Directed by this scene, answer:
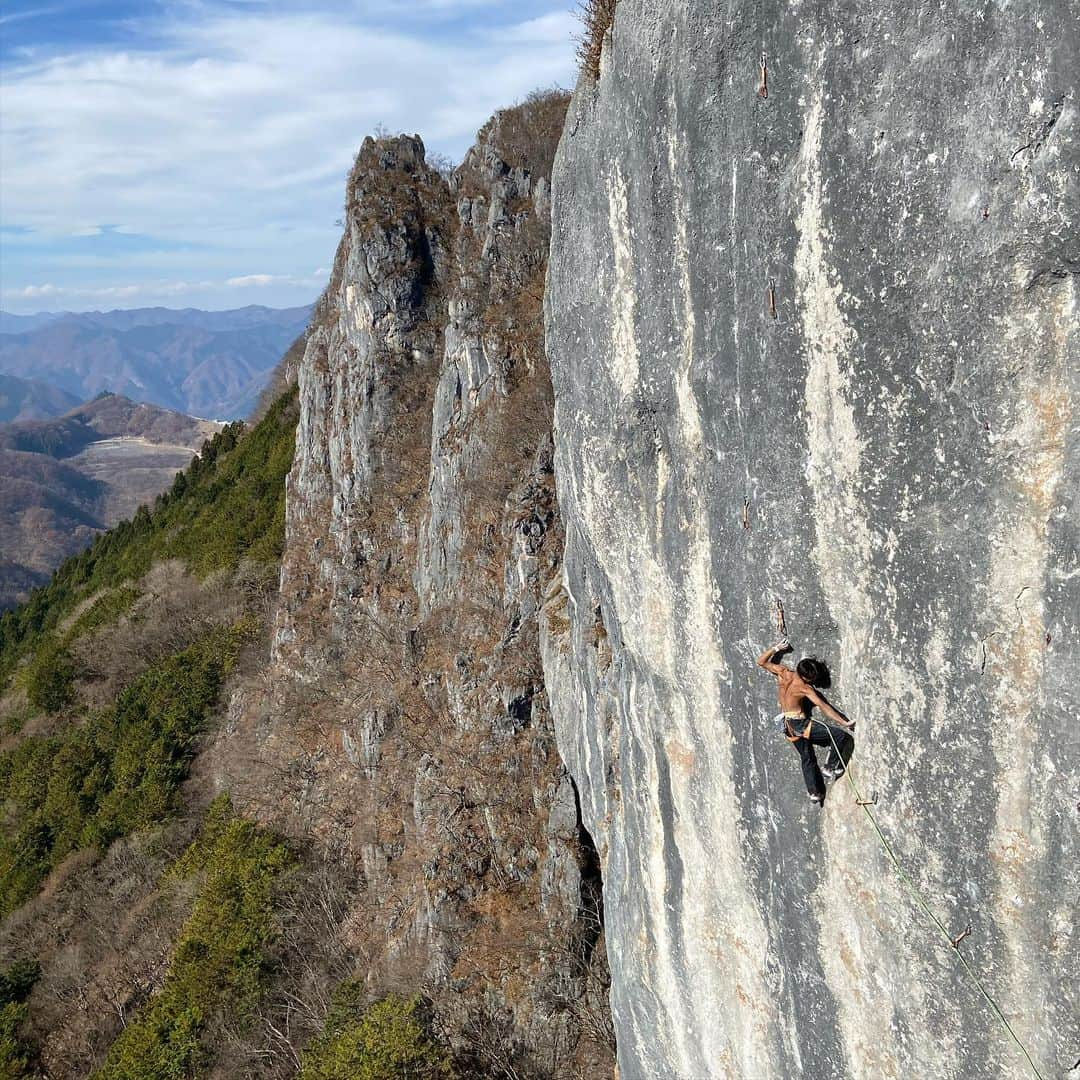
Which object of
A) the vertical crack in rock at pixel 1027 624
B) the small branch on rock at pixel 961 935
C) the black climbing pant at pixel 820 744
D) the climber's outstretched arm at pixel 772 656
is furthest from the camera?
the climber's outstretched arm at pixel 772 656

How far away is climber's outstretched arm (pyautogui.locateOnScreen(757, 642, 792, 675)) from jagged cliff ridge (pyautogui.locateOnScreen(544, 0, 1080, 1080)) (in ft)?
0.48

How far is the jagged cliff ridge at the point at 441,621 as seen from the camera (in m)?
15.1

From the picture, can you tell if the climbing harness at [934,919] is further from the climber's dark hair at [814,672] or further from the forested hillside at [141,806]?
the forested hillside at [141,806]

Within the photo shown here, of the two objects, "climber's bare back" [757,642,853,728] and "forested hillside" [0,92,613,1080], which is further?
"forested hillside" [0,92,613,1080]

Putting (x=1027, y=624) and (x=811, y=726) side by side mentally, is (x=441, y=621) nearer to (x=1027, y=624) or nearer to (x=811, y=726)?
(x=811, y=726)

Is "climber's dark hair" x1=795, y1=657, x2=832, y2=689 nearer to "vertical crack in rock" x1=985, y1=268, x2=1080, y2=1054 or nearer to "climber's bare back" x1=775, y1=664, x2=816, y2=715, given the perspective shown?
"climber's bare back" x1=775, y1=664, x2=816, y2=715

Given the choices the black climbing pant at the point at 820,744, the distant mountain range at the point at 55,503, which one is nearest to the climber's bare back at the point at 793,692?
the black climbing pant at the point at 820,744

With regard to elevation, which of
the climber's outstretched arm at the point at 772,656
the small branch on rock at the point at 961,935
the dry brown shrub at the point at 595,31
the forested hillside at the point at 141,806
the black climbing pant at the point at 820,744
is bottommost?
the forested hillside at the point at 141,806

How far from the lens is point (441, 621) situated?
19484 mm

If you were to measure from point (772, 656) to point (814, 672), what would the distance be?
41 cm

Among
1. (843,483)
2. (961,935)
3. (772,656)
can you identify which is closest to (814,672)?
(772,656)

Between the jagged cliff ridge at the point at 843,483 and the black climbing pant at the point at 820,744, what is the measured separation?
0.19 meters

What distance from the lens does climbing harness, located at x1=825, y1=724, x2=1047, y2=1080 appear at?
542cm

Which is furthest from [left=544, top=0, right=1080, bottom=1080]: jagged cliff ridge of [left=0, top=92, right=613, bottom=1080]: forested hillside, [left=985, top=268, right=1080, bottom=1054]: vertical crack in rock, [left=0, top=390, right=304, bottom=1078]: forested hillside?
[left=0, top=390, right=304, bottom=1078]: forested hillside
